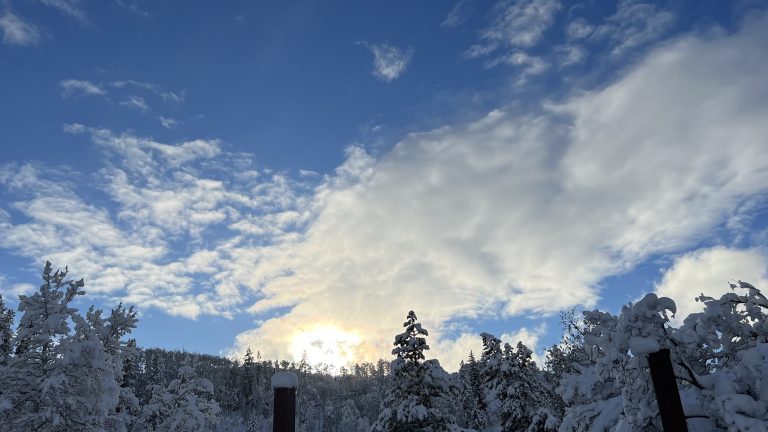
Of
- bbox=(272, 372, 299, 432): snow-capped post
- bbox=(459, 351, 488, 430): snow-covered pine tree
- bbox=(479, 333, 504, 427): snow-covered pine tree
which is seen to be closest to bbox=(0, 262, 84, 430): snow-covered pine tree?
bbox=(272, 372, 299, 432): snow-capped post

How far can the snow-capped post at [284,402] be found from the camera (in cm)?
449

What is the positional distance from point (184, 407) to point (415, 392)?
12.0 meters

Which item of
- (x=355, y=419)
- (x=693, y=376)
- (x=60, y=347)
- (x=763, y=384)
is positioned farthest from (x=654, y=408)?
(x=355, y=419)

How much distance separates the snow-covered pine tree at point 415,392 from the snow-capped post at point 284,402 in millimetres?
18383

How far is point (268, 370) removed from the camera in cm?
15675

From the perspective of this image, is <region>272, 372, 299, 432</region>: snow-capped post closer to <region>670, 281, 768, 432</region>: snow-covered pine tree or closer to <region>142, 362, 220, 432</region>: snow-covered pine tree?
<region>670, 281, 768, 432</region>: snow-covered pine tree

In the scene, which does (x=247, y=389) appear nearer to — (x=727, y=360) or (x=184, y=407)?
(x=184, y=407)

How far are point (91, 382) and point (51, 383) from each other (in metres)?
1.79

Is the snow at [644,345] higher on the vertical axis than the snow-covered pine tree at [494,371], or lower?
lower

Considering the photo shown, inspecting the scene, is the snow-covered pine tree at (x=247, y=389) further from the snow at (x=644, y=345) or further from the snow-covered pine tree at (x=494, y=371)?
the snow at (x=644, y=345)

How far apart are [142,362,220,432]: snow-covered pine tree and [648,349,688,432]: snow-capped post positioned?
24309mm

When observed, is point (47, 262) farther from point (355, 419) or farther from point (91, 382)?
point (355, 419)

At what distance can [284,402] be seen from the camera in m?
4.51

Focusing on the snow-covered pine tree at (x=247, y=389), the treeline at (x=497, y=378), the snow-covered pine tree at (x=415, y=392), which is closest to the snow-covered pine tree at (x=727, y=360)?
the treeline at (x=497, y=378)
